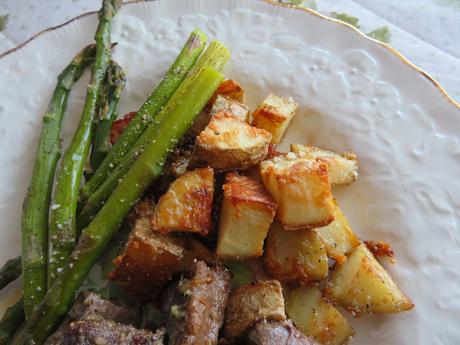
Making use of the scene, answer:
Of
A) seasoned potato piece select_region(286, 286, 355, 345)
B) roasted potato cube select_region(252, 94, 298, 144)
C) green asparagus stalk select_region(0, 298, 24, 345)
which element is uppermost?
roasted potato cube select_region(252, 94, 298, 144)

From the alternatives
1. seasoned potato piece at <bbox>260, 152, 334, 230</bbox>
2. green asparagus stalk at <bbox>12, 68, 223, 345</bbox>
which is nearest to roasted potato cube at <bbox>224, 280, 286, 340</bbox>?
seasoned potato piece at <bbox>260, 152, 334, 230</bbox>

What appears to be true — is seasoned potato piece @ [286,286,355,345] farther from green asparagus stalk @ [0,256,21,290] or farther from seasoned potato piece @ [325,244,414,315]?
green asparagus stalk @ [0,256,21,290]

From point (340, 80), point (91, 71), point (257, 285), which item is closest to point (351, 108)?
point (340, 80)

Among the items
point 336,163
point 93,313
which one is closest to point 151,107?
point 336,163

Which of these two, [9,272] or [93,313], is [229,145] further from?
→ [9,272]

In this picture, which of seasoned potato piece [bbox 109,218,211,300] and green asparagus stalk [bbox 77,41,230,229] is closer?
seasoned potato piece [bbox 109,218,211,300]

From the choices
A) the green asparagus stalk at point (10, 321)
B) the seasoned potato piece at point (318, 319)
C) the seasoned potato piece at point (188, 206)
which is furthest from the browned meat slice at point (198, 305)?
the green asparagus stalk at point (10, 321)

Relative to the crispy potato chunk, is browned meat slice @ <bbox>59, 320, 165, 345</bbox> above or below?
below
